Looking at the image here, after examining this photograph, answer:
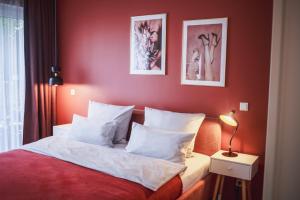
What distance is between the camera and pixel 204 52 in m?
3.23

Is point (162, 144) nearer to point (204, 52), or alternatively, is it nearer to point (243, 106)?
point (243, 106)

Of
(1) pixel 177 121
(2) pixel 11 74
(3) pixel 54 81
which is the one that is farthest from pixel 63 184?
(2) pixel 11 74

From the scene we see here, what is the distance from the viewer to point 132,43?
3.76 metres

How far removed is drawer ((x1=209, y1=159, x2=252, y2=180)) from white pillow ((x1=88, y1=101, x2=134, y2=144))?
3.81 ft

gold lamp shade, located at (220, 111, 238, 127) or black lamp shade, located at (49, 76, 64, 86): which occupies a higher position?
black lamp shade, located at (49, 76, 64, 86)

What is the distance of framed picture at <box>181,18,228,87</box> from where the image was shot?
3.12 meters

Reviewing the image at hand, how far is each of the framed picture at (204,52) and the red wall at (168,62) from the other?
64 mm

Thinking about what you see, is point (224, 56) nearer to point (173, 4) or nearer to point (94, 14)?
point (173, 4)

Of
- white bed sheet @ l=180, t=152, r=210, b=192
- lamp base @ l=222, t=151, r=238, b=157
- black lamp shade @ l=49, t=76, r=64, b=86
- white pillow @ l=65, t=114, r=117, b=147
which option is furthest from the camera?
black lamp shade @ l=49, t=76, r=64, b=86

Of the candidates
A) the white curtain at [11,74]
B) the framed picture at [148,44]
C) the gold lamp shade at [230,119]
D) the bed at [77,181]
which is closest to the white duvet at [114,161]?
the bed at [77,181]

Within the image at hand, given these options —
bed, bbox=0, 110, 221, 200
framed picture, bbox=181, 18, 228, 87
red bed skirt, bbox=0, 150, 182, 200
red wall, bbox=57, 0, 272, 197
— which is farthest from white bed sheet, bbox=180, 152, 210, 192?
framed picture, bbox=181, 18, 228, 87

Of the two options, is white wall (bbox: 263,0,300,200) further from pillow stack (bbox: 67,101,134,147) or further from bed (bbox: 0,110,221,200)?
pillow stack (bbox: 67,101,134,147)

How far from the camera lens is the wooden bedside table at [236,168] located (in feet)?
8.85

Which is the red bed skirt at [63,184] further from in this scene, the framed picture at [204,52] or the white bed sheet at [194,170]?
the framed picture at [204,52]
